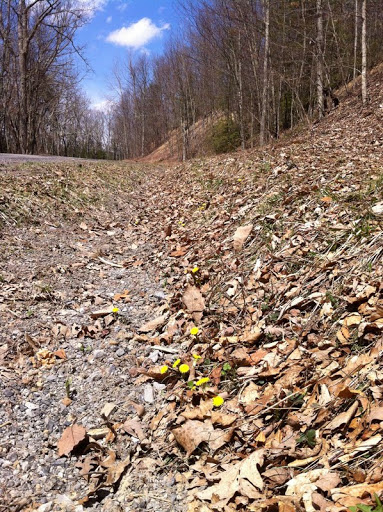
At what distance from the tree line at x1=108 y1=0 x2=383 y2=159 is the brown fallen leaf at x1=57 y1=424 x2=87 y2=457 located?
40.2ft

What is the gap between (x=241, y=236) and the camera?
418cm

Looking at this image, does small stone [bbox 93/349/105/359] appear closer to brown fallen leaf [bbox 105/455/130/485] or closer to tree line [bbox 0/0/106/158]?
brown fallen leaf [bbox 105/455/130/485]

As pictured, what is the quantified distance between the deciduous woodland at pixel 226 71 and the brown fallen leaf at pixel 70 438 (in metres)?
12.7

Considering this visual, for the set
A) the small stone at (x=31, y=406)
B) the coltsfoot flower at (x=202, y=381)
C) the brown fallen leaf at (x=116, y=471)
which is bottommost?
the brown fallen leaf at (x=116, y=471)

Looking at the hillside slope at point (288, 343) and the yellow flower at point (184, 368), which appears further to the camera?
the yellow flower at point (184, 368)

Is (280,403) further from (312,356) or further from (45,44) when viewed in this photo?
(45,44)

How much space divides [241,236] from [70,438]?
2704 millimetres

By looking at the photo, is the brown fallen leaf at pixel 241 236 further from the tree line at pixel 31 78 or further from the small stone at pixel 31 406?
the tree line at pixel 31 78

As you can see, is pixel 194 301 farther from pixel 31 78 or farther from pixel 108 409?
pixel 31 78

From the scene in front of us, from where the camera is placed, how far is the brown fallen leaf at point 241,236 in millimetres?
4078

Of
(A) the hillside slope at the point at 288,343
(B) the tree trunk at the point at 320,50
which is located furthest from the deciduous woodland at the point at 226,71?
(A) the hillside slope at the point at 288,343

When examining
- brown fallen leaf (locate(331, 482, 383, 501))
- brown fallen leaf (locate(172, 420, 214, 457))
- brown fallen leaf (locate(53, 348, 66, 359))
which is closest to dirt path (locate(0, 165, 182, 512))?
brown fallen leaf (locate(53, 348, 66, 359))

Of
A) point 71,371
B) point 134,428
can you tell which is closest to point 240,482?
point 134,428

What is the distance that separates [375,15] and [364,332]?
1997 centimetres
